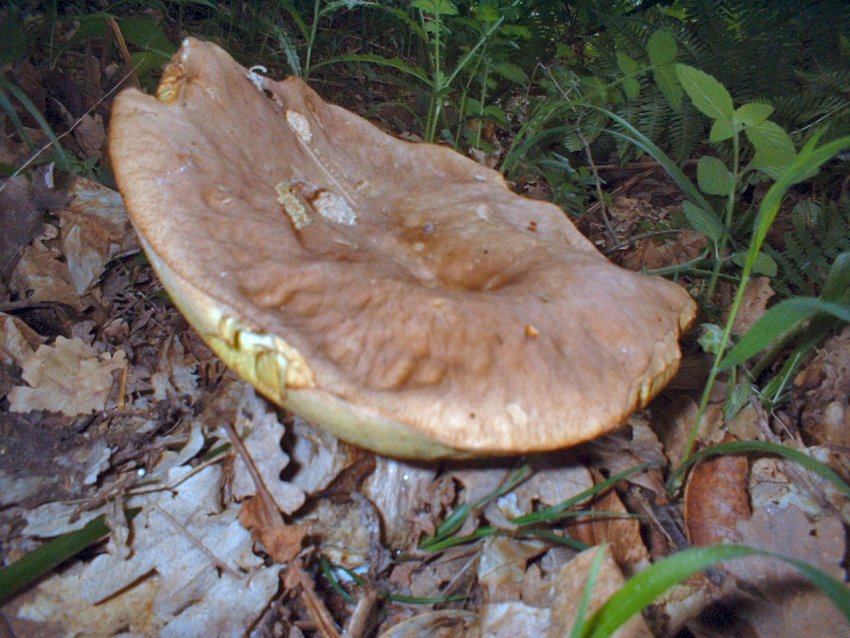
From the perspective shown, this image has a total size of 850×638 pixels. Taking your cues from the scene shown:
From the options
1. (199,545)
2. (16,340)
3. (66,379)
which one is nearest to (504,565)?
→ (199,545)

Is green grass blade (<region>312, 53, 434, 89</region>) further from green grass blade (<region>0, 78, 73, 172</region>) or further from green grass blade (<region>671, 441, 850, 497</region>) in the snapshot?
green grass blade (<region>671, 441, 850, 497</region>)

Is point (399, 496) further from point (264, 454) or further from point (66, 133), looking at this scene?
point (66, 133)

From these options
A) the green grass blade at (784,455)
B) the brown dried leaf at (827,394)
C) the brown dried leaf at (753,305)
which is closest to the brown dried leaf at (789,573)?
the green grass blade at (784,455)

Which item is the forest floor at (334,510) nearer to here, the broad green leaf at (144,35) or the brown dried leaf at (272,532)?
the brown dried leaf at (272,532)

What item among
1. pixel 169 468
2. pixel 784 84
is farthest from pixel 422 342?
pixel 784 84

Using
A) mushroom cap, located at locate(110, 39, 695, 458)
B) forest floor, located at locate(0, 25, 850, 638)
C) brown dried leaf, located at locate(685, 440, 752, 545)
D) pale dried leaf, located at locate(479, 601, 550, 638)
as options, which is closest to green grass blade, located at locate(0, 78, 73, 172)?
forest floor, located at locate(0, 25, 850, 638)

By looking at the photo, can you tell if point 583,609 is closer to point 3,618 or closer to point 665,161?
point 3,618

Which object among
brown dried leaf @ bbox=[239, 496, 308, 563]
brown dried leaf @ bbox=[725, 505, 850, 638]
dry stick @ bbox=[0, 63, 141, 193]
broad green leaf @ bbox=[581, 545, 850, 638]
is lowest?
brown dried leaf @ bbox=[239, 496, 308, 563]
